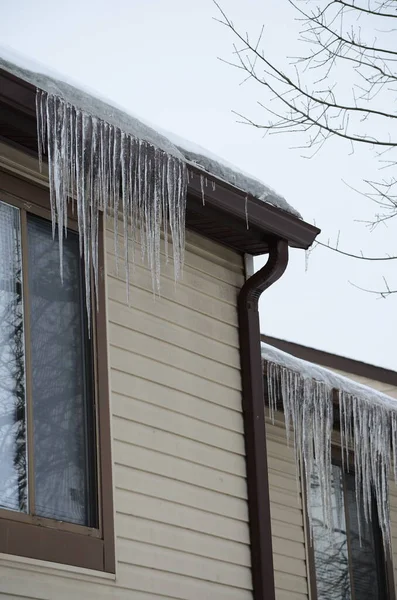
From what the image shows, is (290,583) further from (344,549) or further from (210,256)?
(210,256)

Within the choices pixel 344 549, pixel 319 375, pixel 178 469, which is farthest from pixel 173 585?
pixel 344 549

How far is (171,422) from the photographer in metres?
6.69

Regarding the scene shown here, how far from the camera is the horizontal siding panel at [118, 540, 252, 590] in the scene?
6.09m

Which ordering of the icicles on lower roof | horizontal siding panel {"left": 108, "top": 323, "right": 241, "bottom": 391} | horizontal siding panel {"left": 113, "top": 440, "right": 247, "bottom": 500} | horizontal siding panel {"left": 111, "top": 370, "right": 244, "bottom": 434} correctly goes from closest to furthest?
horizontal siding panel {"left": 113, "top": 440, "right": 247, "bottom": 500}, horizontal siding panel {"left": 111, "top": 370, "right": 244, "bottom": 434}, horizontal siding panel {"left": 108, "top": 323, "right": 241, "bottom": 391}, the icicles on lower roof

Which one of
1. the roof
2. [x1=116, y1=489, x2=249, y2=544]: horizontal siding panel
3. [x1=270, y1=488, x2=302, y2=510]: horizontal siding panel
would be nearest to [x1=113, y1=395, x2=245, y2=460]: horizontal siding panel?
[x1=116, y1=489, x2=249, y2=544]: horizontal siding panel

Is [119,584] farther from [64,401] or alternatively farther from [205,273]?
[205,273]

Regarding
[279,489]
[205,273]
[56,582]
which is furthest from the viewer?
[279,489]

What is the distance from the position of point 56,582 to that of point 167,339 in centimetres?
187

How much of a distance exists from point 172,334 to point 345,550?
3.91 meters

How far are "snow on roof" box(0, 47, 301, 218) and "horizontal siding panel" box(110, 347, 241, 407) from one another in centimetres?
123

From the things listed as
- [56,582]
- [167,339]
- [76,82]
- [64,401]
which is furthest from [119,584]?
[76,82]

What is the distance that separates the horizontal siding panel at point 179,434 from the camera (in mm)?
6363

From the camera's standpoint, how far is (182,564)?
6395mm

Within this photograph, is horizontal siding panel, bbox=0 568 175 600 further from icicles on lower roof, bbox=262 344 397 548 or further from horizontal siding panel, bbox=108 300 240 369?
icicles on lower roof, bbox=262 344 397 548
